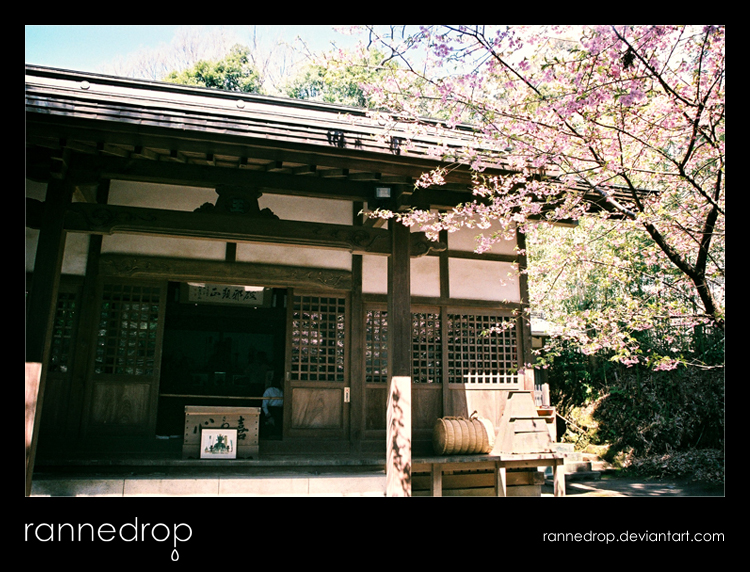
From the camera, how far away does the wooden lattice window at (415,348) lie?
736 cm

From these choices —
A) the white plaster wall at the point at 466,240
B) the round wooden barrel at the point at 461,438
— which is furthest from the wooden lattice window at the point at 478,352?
the white plaster wall at the point at 466,240

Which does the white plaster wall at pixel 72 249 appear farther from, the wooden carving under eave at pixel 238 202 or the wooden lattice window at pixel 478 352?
the wooden lattice window at pixel 478 352

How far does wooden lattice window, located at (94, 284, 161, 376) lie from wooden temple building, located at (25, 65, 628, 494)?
0.03 metres

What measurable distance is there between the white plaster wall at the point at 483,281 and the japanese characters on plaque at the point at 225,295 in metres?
3.57

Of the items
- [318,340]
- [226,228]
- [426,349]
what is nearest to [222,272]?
[226,228]

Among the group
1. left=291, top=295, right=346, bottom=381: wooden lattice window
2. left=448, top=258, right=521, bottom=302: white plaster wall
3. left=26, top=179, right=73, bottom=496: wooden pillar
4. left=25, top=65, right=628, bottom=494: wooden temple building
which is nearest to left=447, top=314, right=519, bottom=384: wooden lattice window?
left=25, top=65, right=628, bottom=494: wooden temple building

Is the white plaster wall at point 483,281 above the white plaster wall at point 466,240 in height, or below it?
below

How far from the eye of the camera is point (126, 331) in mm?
6859

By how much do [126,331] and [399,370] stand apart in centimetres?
375

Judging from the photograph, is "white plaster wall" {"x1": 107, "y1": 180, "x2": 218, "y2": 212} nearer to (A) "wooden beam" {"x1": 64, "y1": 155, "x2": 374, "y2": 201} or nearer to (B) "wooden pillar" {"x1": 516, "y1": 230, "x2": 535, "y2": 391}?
(A) "wooden beam" {"x1": 64, "y1": 155, "x2": 374, "y2": 201}

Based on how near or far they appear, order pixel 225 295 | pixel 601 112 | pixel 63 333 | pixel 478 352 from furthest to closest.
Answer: pixel 225 295 < pixel 478 352 < pixel 63 333 < pixel 601 112

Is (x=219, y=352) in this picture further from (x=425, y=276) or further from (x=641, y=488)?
(x=641, y=488)
